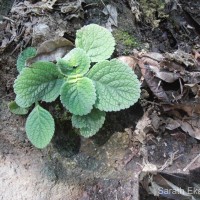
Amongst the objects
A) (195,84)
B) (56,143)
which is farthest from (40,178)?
(195,84)

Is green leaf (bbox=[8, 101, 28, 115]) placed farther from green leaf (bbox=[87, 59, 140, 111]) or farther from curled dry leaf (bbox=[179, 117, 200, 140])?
curled dry leaf (bbox=[179, 117, 200, 140])

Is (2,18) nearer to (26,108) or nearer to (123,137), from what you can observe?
(26,108)

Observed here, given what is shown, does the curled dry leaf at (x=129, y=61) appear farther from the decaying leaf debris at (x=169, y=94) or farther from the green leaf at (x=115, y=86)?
the green leaf at (x=115, y=86)

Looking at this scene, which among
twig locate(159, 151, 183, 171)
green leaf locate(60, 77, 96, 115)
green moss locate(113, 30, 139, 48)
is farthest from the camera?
green moss locate(113, 30, 139, 48)

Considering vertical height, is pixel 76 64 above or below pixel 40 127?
above

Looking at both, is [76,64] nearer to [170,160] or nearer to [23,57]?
[23,57]

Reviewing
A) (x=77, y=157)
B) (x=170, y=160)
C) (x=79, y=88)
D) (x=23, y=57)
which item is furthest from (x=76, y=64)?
(x=170, y=160)

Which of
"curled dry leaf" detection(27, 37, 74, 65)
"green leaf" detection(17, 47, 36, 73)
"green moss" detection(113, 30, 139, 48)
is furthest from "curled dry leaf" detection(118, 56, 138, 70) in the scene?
"green leaf" detection(17, 47, 36, 73)
